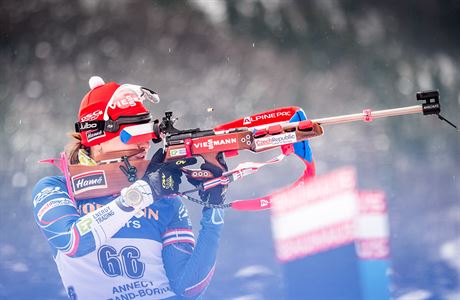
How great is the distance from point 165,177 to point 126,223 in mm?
384

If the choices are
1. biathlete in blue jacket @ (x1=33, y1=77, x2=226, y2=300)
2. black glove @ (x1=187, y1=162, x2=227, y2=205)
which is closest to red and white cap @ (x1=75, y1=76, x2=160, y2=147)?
biathlete in blue jacket @ (x1=33, y1=77, x2=226, y2=300)

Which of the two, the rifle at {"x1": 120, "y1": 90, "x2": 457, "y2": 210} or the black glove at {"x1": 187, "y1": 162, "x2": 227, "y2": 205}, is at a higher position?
the rifle at {"x1": 120, "y1": 90, "x2": 457, "y2": 210}

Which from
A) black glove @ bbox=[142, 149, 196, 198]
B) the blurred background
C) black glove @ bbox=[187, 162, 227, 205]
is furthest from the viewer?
the blurred background

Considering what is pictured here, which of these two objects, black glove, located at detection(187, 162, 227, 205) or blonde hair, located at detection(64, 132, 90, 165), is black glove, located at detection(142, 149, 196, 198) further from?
blonde hair, located at detection(64, 132, 90, 165)

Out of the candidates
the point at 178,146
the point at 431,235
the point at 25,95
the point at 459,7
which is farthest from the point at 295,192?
the point at 25,95

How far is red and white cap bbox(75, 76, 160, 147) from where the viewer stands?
2.93 meters

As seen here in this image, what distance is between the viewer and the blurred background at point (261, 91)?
373 centimetres

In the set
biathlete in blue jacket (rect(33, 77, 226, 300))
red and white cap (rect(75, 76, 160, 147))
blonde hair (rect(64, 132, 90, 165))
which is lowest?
biathlete in blue jacket (rect(33, 77, 226, 300))

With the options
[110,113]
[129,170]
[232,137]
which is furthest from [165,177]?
[110,113]

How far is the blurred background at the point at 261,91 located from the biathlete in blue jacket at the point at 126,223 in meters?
0.74

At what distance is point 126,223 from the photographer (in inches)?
117

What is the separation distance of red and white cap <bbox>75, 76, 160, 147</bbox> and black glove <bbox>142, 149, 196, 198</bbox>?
0.65 feet

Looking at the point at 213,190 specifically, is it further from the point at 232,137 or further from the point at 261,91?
the point at 261,91

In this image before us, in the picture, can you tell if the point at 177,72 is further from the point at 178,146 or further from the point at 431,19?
the point at 431,19
